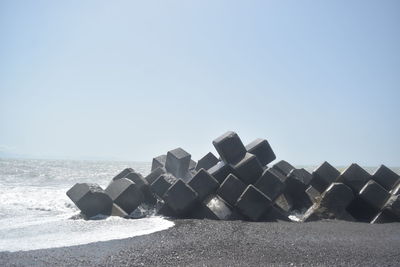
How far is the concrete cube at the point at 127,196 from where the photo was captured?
8.40 m

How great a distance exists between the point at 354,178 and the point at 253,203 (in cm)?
259

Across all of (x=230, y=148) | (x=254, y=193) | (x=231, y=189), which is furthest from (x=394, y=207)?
(x=230, y=148)

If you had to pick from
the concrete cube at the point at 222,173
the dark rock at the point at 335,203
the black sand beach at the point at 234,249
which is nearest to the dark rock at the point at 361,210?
the dark rock at the point at 335,203

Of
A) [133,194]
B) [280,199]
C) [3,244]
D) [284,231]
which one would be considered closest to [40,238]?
[3,244]

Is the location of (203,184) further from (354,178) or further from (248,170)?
(354,178)

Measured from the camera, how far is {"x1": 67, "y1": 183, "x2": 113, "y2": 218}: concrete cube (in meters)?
8.11

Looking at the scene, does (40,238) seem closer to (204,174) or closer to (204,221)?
(204,221)

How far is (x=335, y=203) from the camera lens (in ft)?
24.1

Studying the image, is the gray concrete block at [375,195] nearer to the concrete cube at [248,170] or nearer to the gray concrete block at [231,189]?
the concrete cube at [248,170]

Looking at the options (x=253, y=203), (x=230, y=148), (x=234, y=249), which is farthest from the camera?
(x=230, y=148)

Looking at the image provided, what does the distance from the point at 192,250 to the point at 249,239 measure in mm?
1075

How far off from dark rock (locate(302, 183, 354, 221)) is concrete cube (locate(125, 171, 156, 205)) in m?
4.18

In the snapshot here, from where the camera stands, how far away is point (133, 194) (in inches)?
334

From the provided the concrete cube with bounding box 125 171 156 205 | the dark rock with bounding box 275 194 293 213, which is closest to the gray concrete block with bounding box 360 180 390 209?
the dark rock with bounding box 275 194 293 213
